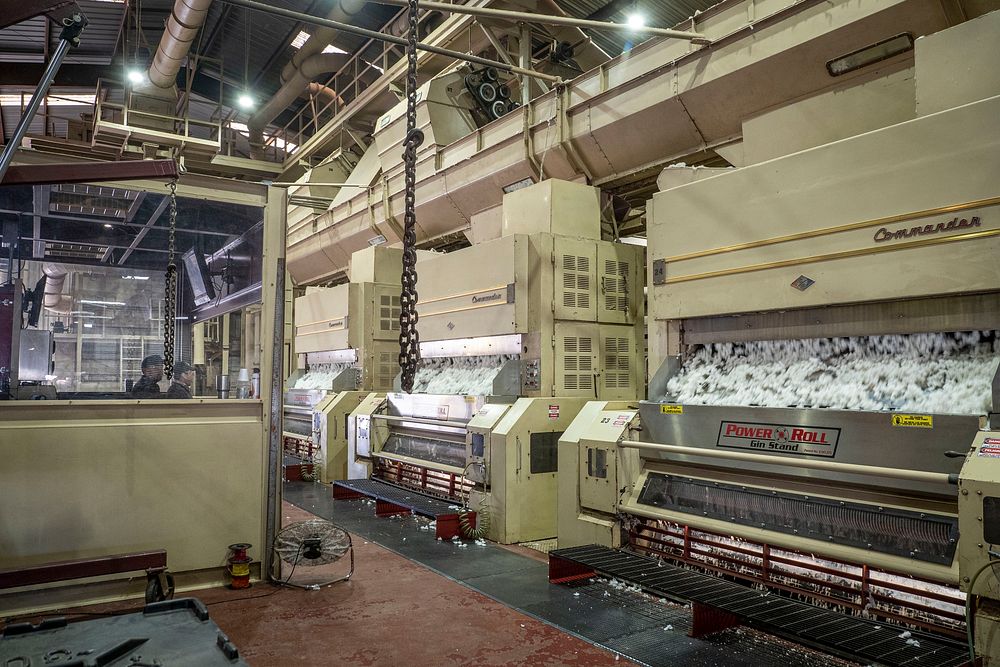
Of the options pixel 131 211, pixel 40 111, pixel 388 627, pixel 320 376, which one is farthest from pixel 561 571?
pixel 40 111

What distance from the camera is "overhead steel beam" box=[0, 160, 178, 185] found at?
120 inches

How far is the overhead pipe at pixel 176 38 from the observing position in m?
7.48

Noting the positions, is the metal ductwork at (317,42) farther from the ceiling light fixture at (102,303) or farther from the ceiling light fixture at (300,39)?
the ceiling light fixture at (102,303)

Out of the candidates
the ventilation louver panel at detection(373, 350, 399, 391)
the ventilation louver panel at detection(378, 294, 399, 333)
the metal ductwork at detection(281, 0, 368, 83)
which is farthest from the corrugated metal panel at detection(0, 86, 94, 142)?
the ventilation louver panel at detection(373, 350, 399, 391)

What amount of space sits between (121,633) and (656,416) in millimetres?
3286

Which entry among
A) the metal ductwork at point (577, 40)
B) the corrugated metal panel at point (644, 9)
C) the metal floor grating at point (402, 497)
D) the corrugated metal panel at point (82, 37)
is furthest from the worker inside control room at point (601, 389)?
the corrugated metal panel at point (82, 37)

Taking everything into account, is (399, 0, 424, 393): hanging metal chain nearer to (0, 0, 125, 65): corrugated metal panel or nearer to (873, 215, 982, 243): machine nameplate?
(873, 215, 982, 243): machine nameplate

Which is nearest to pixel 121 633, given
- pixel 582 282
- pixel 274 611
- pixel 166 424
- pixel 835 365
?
pixel 274 611

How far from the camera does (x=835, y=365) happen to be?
4.10m

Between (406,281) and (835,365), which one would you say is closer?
(406,281)

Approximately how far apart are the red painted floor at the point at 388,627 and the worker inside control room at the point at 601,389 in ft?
0.10

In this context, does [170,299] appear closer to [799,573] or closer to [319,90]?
[799,573]

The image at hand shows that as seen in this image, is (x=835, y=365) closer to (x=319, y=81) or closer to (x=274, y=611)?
(x=274, y=611)

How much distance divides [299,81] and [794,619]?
12.0 meters
